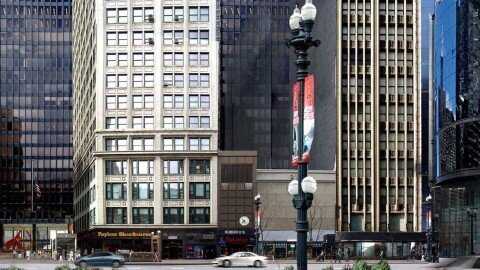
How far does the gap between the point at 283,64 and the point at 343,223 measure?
141 feet

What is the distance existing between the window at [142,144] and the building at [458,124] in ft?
132

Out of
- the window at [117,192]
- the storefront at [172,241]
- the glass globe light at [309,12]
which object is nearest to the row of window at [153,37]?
the window at [117,192]

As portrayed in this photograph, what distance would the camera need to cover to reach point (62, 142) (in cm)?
19275

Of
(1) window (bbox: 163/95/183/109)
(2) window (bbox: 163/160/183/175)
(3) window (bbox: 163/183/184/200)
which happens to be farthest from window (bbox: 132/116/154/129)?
(3) window (bbox: 163/183/184/200)

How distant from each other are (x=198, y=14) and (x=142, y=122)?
15.4m

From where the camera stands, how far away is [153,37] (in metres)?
113

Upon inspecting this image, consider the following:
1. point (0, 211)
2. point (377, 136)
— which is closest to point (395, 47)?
point (377, 136)

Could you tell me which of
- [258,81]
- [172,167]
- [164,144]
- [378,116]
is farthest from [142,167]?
[258,81]

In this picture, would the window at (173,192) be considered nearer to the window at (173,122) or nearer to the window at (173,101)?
the window at (173,122)

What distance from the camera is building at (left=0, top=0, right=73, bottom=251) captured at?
188850 mm

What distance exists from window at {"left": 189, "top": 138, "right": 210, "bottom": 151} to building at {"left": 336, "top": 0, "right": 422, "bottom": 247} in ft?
59.7

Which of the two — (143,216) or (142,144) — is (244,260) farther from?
(142,144)

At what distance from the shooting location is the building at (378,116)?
118m

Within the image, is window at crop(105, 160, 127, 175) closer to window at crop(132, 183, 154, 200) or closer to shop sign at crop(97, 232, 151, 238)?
window at crop(132, 183, 154, 200)
